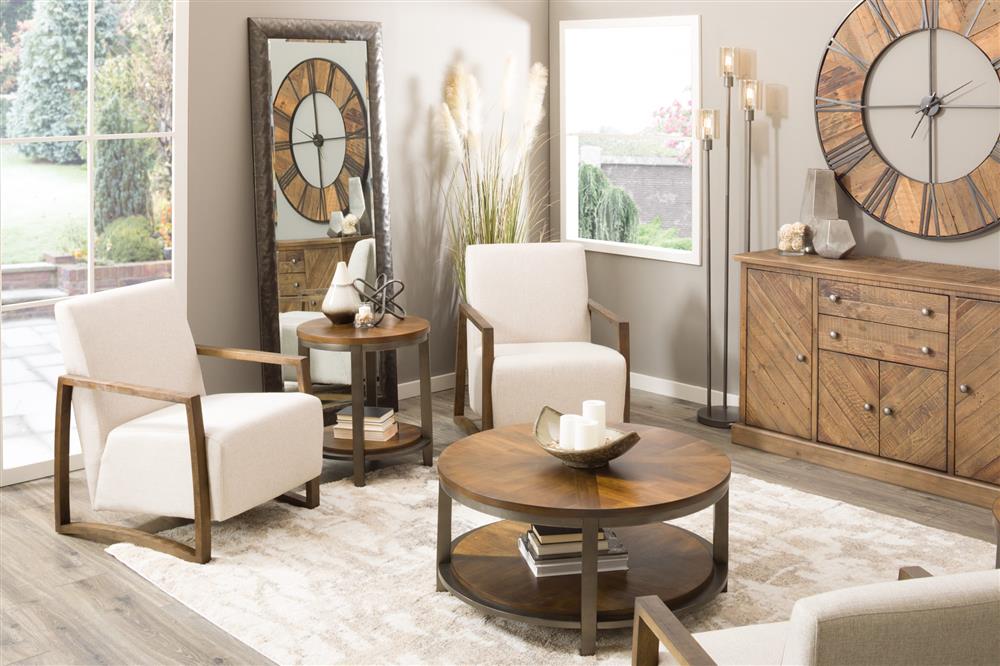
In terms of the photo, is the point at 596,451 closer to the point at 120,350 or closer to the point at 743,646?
the point at 743,646

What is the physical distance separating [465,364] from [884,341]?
1808mm

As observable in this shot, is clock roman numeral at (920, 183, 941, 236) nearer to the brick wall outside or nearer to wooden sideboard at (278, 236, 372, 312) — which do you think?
the brick wall outside

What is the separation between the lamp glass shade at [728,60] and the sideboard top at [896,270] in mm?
880

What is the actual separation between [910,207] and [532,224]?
2284 mm

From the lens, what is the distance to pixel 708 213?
5.34 m

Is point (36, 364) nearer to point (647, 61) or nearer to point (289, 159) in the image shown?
point (289, 159)

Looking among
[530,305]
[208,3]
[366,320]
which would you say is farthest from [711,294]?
[208,3]

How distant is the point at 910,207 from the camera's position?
4652mm

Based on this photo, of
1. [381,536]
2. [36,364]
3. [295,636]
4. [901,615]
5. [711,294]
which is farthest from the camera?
[711,294]

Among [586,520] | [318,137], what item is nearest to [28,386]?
[318,137]

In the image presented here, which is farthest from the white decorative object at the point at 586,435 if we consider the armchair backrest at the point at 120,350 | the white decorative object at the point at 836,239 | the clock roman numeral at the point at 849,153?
the clock roman numeral at the point at 849,153

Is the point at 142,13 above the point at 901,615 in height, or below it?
above

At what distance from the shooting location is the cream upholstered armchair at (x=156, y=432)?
3664 mm

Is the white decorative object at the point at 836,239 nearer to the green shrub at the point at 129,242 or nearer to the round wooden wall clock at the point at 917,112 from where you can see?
the round wooden wall clock at the point at 917,112
